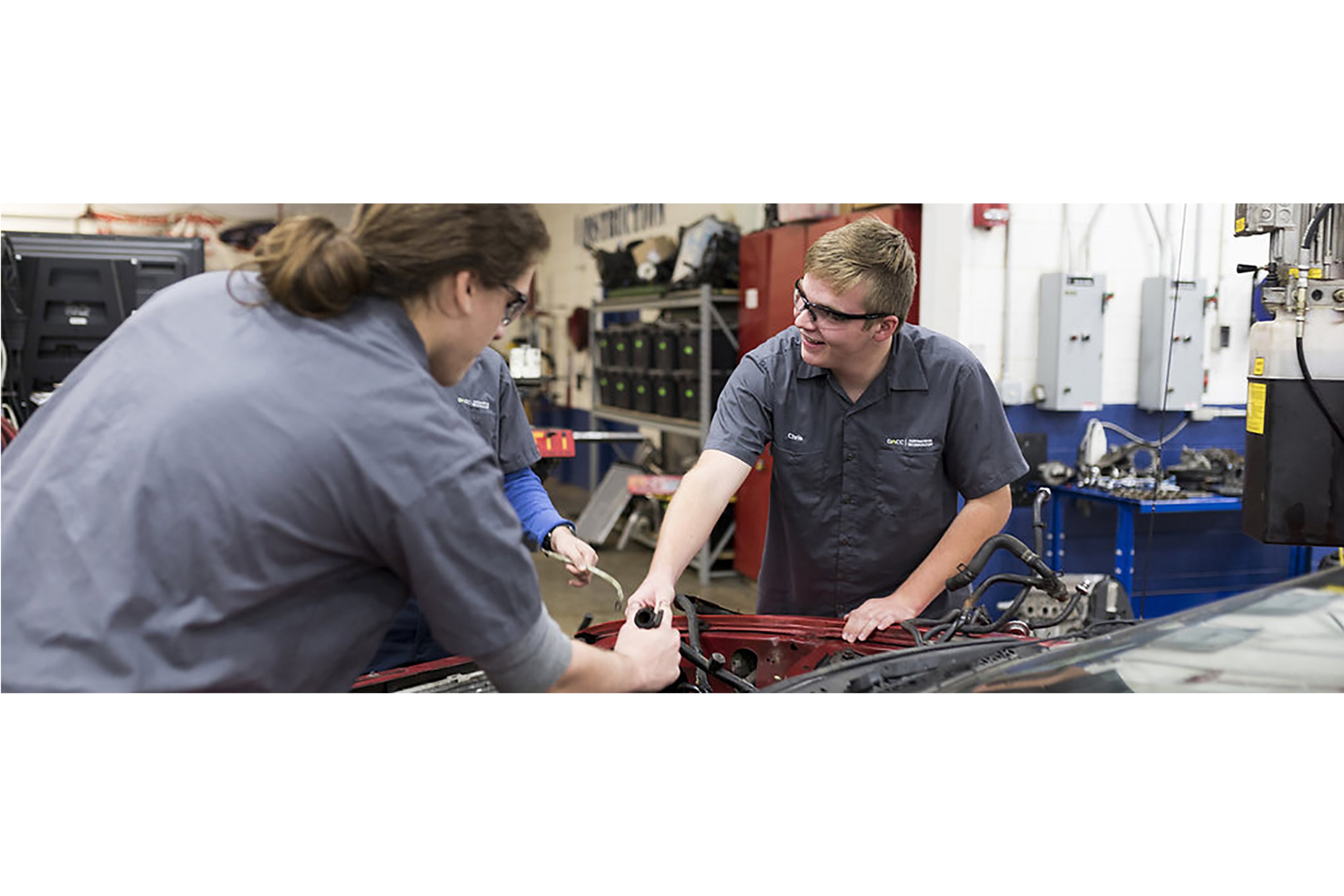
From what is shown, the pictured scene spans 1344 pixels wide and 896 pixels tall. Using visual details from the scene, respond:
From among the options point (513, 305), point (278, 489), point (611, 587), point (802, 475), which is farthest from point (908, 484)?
point (611, 587)

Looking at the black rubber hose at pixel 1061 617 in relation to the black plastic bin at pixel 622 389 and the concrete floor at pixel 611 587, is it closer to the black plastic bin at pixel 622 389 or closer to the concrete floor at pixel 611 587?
the concrete floor at pixel 611 587

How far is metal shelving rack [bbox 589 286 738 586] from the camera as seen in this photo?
558 centimetres

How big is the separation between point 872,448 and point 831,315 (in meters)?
0.34

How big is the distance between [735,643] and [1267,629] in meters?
0.82

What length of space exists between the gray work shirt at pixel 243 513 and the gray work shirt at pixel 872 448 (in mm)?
1149

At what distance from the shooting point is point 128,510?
0.97m

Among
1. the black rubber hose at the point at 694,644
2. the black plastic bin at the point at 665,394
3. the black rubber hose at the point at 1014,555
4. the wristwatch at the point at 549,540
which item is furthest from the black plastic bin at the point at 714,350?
the black rubber hose at the point at 1014,555

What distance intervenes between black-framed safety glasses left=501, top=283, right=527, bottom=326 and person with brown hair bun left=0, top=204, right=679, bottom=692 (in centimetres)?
4

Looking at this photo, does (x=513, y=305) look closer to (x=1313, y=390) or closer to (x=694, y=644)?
(x=694, y=644)

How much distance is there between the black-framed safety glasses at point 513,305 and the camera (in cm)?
114

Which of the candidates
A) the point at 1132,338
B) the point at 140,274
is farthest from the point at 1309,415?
the point at 140,274

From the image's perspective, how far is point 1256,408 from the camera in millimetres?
1716
